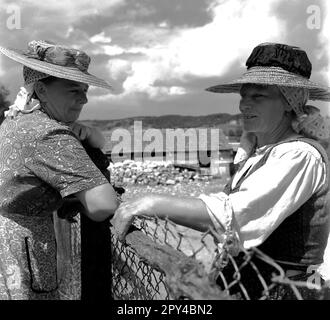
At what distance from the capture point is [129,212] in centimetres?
177

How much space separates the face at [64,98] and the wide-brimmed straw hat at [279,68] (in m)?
0.67

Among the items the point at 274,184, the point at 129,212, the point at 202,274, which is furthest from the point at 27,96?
the point at 202,274

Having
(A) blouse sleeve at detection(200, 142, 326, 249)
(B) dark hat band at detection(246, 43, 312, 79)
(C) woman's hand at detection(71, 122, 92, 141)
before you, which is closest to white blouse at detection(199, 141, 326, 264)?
(A) blouse sleeve at detection(200, 142, 326, 249)

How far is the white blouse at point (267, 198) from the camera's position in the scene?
5.57ft

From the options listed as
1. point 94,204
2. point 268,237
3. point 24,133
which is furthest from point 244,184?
point 24,133

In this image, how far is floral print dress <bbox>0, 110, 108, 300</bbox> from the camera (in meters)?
1.87

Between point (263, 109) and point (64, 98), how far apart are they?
84 centimetres

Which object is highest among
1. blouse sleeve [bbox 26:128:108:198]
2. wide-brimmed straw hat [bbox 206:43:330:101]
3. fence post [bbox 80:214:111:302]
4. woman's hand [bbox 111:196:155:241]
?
wide-brimmed straw hat [bbox 206:43:330:101]

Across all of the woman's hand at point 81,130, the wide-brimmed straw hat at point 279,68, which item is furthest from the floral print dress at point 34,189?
the wide-brimmed straw hat at point 279,68

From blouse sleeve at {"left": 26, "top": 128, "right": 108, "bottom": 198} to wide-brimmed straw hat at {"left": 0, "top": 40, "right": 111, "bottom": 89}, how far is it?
340 mm

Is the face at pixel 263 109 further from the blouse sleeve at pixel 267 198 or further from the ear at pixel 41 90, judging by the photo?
the ear at pixel 41 90

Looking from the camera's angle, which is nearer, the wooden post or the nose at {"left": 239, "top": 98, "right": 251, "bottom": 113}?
the nose at {"left": 239, "top": 98, "right": 251, "bottom": 113}

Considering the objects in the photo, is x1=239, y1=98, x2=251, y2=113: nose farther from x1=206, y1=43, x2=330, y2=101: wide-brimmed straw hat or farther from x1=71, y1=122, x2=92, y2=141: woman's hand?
x1=71, y1=122, x2=92, y2=141: woman's hand
